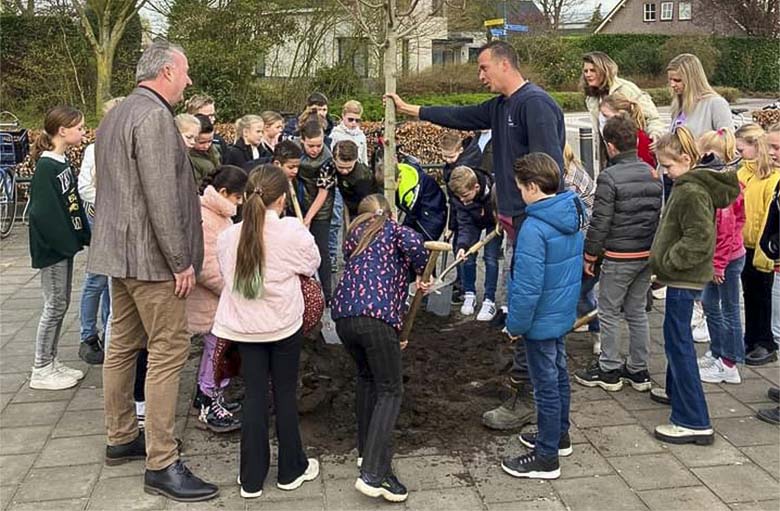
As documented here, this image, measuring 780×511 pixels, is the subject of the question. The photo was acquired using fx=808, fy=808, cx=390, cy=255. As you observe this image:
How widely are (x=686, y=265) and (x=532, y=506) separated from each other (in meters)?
1.58

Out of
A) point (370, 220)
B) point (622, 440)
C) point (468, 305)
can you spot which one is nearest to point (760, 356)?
point (622, 440)

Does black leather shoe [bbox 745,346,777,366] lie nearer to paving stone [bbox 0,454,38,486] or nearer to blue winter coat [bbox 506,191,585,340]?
blue winter coat [bbox 506,191,585,340]

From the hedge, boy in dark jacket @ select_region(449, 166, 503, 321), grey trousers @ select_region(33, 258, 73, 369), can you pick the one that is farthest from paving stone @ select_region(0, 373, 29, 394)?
the hedge

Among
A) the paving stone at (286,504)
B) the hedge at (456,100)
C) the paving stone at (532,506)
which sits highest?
the hedge at (456,100)

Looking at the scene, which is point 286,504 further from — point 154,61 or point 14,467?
point 154,61

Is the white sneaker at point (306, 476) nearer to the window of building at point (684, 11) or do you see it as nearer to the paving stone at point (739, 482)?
the paving stone at point (739, 482)

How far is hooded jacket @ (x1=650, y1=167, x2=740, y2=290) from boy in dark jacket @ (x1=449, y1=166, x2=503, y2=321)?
8.11 feet

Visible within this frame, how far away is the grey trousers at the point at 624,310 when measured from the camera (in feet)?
17.1

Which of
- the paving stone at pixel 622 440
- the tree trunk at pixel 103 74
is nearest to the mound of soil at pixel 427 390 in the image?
the paving stone at pixel 622 440

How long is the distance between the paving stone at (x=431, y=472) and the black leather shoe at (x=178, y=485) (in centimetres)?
97

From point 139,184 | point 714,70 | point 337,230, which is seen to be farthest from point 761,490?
point 714,70

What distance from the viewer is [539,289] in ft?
13.1

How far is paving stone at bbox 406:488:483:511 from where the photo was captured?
3.87 metres

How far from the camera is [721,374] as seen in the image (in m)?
5.44
